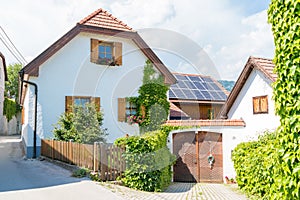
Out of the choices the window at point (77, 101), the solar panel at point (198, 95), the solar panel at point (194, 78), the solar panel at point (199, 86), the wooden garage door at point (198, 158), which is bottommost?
the wooden garage door at point (198, 158)

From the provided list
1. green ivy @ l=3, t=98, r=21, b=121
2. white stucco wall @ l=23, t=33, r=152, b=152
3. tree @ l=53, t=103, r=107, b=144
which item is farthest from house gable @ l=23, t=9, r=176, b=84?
Result: green ivy @ l=3, t=98, r=21, b=121

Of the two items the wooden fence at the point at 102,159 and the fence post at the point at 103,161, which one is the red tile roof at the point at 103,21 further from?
the fence post at the point at 103,161

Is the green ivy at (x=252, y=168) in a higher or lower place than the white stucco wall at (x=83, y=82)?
lower

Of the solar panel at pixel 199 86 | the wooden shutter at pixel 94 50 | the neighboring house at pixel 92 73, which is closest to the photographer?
the neighboring house at pixel 92 73

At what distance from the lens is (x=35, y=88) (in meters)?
12.9

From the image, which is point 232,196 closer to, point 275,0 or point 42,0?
point 275,0

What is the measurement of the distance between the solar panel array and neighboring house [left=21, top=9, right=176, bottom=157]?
5.51 metres

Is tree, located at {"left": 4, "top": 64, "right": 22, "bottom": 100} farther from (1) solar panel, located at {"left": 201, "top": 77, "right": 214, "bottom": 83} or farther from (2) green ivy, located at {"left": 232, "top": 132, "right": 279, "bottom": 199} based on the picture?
(2) green ivy, located at {"left": 232, "top": 132, "right": 279, "bottom": 199}

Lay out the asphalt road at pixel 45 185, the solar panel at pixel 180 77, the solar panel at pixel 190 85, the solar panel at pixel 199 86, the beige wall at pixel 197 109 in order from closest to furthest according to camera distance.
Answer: the asphalt road at pixel 45 185 → the beige wall at pixel 197 109 → the solar panel at pixel 190 85 → the solar panel at pixel 199 86 → the solar panel at pixel 180 77

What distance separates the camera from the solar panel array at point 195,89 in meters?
21.0

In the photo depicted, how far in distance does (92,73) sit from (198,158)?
6.91 meters

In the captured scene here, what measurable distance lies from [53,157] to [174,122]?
5.94m

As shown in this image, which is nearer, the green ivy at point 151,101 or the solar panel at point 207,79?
the green ivy at point 151,101

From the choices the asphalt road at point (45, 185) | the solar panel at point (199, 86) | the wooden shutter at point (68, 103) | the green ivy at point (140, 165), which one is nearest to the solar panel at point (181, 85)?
the solar panel at point (199, 86)
